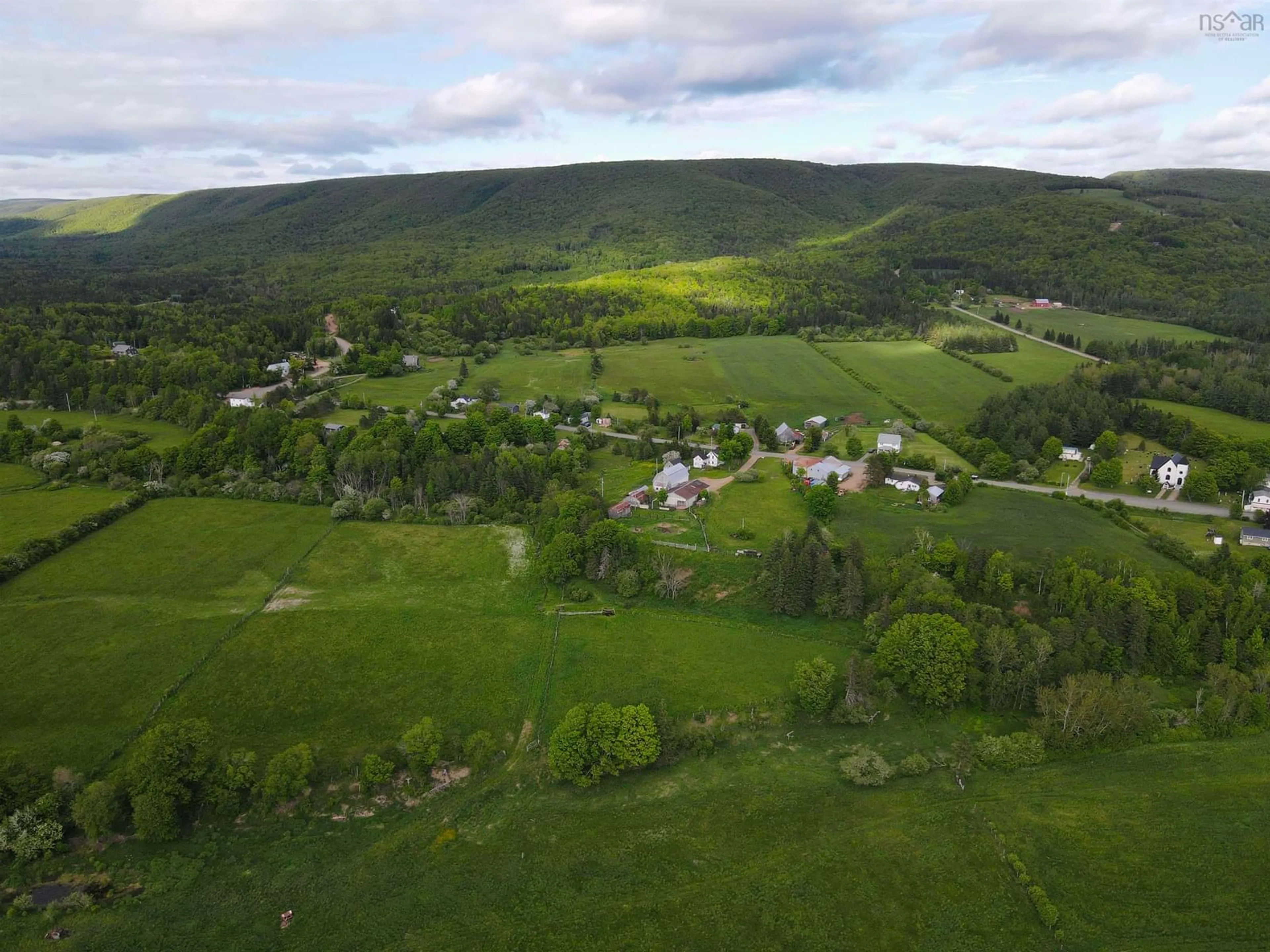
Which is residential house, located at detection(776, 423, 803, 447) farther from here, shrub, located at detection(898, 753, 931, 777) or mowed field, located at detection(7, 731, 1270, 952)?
shrub, located at detection(898, 753, 931, 777)

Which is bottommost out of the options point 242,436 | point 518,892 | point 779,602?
point 518,892

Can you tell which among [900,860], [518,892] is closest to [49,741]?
[518,892]

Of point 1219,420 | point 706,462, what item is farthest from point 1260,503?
point 706,462

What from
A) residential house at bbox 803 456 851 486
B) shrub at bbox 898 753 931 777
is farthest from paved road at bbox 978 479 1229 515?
shrub at bbox 898 753 931 777

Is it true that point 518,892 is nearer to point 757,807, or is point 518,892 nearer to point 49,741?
point 757,807

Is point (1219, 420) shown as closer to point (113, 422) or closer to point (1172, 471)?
point (1172, 471)
